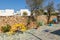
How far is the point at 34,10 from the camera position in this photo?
28.3 meters

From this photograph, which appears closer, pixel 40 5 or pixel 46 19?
pixel 46 19

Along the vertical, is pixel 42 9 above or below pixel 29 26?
above

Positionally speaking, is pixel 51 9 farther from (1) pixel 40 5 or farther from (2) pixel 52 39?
(2) pixel 52 39

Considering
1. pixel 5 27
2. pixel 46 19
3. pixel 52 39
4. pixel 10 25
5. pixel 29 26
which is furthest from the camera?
pixel 46 19

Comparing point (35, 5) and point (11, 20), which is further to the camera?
point (35, 5)

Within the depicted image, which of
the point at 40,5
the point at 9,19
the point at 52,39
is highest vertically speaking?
the point at 40,5

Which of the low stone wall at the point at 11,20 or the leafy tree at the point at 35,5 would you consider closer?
the low stone wall at the point at 11,20

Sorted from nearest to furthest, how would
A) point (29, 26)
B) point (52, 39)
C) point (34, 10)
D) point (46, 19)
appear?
point (52, 39) → point (29, 26) → point (46, 19) → point (34, 10)

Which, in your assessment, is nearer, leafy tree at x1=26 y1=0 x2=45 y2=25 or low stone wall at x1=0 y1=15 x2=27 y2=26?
low stone wall at x1=0 y1=15 x2=27 y2=26

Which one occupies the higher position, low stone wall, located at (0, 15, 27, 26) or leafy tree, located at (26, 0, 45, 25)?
leafy tree, located at (26, 0, 45, 25)

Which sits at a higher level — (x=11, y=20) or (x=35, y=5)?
→ (x=35, y=5)

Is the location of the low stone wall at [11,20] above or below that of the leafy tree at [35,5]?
below

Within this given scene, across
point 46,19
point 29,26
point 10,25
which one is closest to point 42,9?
point 46,19

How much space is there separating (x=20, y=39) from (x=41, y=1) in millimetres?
15707
